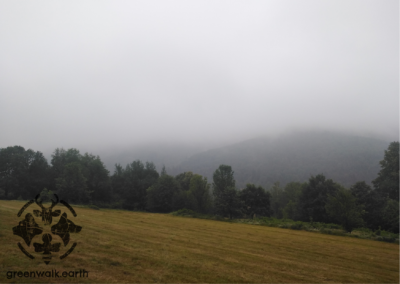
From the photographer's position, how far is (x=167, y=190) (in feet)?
204

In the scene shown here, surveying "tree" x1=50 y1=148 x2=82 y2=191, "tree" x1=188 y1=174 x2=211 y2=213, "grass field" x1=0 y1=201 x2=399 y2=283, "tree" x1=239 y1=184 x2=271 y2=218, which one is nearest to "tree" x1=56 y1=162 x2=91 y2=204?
"tree" x1=50 y1=148 x2=82 y2=191

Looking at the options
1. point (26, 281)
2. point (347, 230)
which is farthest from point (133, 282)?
point (347, 230)

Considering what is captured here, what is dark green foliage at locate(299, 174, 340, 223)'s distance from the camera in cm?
5028

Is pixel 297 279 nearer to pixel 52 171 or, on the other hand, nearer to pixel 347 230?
pixel 347 230

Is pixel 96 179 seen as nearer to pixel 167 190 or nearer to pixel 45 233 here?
pixel 167 190

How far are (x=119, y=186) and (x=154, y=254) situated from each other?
62824 mm

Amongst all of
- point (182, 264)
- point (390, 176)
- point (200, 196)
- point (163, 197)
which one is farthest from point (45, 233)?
point (390, 176)

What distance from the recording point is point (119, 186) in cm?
6906

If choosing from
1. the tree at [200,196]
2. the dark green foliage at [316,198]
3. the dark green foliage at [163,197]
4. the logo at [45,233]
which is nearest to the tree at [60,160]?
the dark green foliage at [163,197]

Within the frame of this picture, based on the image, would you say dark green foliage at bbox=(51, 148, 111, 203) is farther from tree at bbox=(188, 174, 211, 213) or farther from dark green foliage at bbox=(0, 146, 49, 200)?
tree at bbox=(188, 174, 211, 213)

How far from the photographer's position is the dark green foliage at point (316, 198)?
165 ft

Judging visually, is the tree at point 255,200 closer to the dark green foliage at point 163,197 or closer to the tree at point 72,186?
the dark green foliage at point 163,197

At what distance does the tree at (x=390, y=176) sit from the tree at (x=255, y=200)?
26.2 meters

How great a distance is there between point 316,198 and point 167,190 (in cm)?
3929
